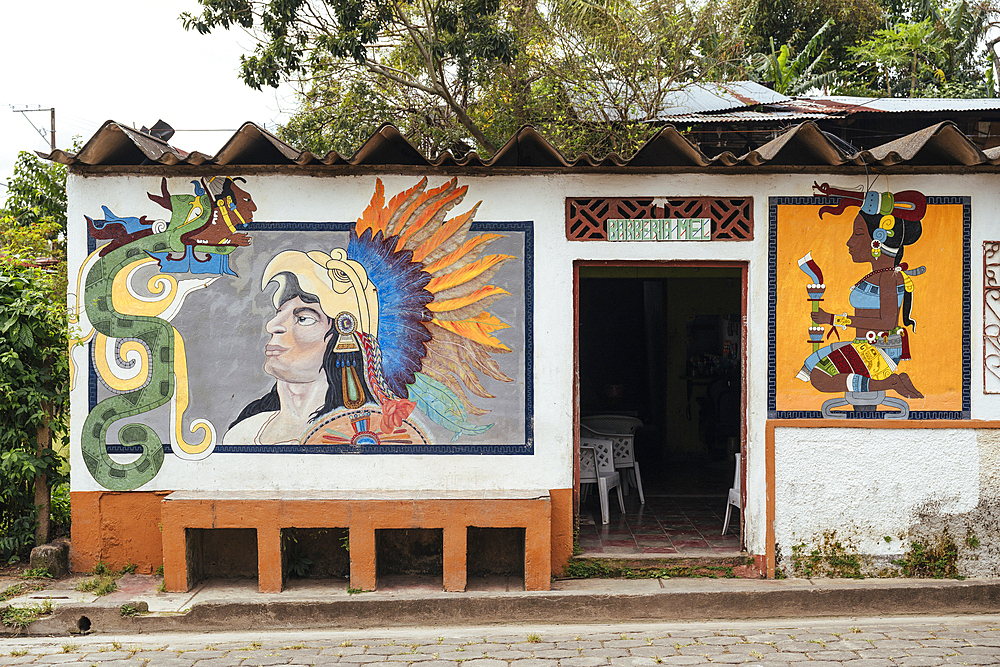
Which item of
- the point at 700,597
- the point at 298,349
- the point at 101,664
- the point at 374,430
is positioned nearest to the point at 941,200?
the point at 700,597

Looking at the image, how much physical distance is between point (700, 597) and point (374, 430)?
2.53 metres

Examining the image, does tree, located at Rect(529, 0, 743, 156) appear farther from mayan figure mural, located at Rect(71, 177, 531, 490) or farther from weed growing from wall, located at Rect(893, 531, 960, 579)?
weed growing from wall, located at Rect(893, 531, 960, 579)

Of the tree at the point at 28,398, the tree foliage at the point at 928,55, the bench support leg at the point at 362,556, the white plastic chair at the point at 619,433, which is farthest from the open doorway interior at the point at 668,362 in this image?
the tree foliage at the point at 928,55

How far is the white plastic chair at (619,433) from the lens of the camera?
7.18 m

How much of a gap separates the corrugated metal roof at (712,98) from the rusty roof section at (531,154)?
5.04 meters

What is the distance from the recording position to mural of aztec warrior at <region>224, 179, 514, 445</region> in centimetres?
544

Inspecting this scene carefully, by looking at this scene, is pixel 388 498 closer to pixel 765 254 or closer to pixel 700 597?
pixel 700 597

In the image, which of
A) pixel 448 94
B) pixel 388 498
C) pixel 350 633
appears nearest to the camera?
pixel 350 633

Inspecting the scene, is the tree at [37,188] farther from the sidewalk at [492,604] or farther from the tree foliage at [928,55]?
the tree foliage at [928,55]

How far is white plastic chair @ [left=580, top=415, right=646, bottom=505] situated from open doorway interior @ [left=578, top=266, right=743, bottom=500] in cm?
200

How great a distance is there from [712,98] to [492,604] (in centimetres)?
857

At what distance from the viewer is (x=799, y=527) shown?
537 centimetres

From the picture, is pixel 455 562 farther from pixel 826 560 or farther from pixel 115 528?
pixel 826 560

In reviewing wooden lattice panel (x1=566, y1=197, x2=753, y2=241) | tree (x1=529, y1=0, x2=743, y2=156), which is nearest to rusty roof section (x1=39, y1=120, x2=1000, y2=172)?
wooden lattice panel (x1=566, y1=197, x2=753, y2=241)
